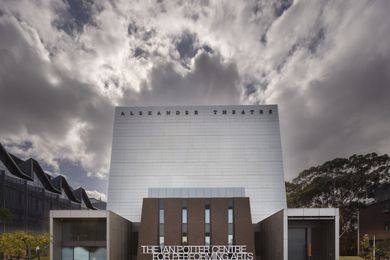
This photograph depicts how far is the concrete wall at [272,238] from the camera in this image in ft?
110

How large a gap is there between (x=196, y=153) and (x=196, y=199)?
21.2m

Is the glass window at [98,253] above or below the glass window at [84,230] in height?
below

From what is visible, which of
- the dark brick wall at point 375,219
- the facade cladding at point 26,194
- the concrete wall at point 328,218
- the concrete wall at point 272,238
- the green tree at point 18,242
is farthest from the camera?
the dark brick wall at point 375,219

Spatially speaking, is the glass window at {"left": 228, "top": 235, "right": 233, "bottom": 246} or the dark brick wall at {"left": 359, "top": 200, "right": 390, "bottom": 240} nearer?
the glass window at {"left": 228, "top": 235, "right": 233, "bottom": 246}

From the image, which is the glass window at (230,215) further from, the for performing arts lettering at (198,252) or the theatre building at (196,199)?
the for performing arts lettering at (198,252)

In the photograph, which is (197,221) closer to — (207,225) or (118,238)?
(207,225)

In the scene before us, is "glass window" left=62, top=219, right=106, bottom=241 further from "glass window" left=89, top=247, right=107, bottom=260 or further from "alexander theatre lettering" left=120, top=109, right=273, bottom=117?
"alexander theatre lettering" left=120, top=109, right=273, bottom=117

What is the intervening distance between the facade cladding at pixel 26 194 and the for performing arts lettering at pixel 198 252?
71.3 ft

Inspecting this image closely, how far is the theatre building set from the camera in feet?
118

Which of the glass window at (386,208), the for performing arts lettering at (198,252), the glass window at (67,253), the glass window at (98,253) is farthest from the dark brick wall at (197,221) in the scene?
the glass window at (386,208)

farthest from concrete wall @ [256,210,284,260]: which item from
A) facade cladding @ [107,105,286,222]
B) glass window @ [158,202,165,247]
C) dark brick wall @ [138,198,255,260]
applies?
glass window @ [158,202,165,247]

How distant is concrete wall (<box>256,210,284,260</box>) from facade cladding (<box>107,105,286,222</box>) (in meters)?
9.49

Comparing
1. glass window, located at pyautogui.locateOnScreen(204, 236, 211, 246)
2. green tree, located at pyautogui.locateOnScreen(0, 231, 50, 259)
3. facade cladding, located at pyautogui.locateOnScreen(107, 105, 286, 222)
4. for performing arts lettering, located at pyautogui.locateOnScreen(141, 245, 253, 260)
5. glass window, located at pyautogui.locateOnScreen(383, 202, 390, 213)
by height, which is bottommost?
for performing arts lettering, located at pyautogui.locateOnScreen(141, 245, 253, 260)

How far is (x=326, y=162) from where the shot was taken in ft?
213
